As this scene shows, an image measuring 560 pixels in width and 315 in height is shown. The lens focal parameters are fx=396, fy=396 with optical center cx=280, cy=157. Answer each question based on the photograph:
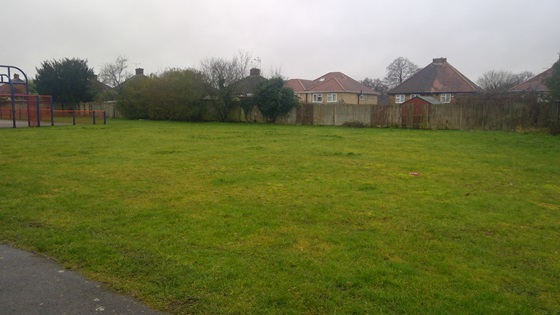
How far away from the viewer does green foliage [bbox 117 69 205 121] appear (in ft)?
111

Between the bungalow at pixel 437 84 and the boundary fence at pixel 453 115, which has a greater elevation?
the bungalow at pixel 437 84

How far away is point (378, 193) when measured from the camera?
726 centimetres

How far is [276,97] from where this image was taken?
A: 1266 inches

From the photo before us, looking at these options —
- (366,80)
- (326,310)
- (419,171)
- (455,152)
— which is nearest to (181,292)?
(326,310)

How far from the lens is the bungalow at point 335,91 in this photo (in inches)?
2242

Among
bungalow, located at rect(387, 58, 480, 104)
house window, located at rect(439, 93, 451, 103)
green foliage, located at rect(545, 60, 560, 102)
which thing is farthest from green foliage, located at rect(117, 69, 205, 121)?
house window, located at rect(439, 93, 451, 103)

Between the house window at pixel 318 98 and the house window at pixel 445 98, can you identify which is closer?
the house window at pixel 445 98

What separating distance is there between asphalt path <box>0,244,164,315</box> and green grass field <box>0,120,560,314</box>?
159 millimetres

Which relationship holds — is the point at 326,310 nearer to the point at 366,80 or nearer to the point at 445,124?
the point at 445,124

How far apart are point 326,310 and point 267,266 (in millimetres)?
932

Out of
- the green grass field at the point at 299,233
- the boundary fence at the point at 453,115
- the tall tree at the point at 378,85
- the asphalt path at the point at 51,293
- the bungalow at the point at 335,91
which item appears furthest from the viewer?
the tall tree at the point at 378,85

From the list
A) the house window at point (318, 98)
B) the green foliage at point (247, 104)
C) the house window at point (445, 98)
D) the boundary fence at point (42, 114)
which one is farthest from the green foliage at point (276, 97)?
the house window at point (318, 98)

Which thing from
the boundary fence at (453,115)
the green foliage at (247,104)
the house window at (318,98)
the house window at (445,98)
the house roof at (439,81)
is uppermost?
the house roof at (439,81)

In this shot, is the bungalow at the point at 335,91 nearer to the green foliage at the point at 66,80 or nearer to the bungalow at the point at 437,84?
the bungalow at the point at 437,84
